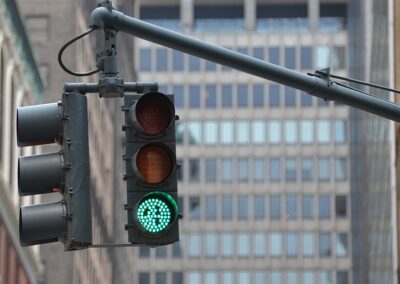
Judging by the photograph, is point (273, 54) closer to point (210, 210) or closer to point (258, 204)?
point (258, 204)

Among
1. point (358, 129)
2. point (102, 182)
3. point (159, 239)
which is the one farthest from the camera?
point (102, 182)

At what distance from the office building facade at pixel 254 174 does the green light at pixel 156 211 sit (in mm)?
133911

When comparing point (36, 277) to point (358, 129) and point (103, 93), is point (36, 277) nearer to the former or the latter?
point (358, 129)

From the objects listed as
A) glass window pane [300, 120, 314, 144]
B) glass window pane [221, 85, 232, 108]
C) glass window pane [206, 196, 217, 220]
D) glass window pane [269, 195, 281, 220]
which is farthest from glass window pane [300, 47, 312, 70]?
glass window pane [206, 196, 217, 220]

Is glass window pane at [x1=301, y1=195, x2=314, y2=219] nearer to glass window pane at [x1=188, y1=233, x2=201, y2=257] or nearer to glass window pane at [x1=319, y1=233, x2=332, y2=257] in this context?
glass window pane at [x1=319, y1=233, x2=332, y2=257]

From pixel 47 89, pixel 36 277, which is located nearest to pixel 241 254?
pixel 47 89

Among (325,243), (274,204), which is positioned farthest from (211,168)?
(325,243)

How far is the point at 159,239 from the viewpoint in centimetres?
1055

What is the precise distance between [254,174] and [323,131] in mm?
7469

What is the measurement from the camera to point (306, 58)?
14962 centimetres

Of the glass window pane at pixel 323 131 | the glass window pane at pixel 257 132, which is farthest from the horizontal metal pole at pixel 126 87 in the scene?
the glass window pane at pixel 257 132

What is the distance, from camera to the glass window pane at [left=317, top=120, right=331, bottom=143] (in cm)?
14788

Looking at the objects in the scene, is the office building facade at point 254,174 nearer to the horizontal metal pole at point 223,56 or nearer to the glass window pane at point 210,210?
the glass window pane at point 210,210

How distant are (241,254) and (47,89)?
6200 cm
